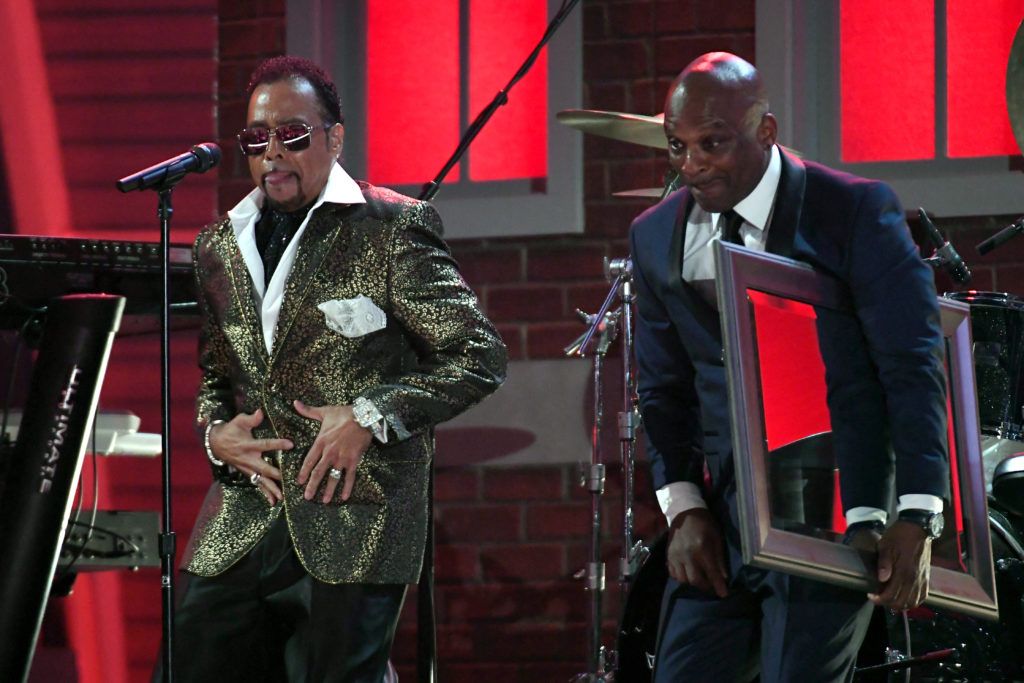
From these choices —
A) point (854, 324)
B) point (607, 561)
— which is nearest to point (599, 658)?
point (607, 561)

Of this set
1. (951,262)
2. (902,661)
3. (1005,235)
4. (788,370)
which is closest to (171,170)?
(788,370)

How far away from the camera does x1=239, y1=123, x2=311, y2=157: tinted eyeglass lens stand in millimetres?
2934

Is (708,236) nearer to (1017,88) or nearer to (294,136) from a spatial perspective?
(294,136)

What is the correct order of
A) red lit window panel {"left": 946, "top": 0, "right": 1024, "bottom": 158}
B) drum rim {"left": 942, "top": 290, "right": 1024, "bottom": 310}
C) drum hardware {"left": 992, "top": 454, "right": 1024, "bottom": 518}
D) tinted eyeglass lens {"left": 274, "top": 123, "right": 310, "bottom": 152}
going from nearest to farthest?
tinted eyeglass lens {"left": 274, "top": 123, "right": 310, "bottom": 152}, drum hardware {"left": 992, "top": 454, "right": 1024, "bottom": 518}, drum rim {"left": 942, "top": 290, "right": 1024, "bottom": 310}, red lit window panel {"left": 946, "top": 0, "right": 1024, "bottom": 158}

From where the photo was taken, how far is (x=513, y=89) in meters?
5.44

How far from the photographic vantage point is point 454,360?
2.87 m

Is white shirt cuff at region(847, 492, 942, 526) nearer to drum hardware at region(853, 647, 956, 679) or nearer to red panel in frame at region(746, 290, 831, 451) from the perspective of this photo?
red panel in frame at region(746, 290, 831, 451)

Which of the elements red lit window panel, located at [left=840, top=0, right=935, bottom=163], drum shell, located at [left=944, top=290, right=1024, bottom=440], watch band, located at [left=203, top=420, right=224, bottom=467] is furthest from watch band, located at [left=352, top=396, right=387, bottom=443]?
red lit window panel, located at [left=840, top=0, right=935, bottom=163]

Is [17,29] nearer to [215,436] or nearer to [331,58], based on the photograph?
[331,58]

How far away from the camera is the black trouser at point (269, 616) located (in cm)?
269

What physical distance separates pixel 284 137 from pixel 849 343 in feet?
4.10

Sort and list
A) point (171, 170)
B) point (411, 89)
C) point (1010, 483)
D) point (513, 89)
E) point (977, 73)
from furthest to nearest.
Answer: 1. point (411, 89)
2. point (513, 89)
3. point (977, 73)
4. point (1010, 483)
5. point (171, 170)

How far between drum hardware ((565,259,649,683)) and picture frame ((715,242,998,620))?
1.99 meters

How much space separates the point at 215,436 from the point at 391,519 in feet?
1.32
